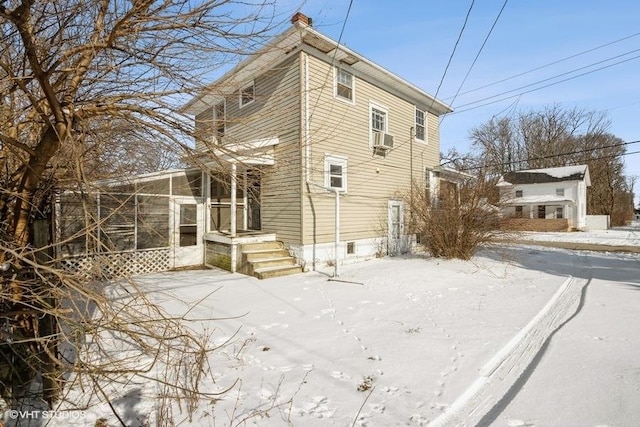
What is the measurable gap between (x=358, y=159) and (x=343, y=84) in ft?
8.25

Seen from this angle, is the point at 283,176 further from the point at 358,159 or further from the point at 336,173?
the point at 358,159

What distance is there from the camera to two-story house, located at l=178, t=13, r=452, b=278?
9094mm

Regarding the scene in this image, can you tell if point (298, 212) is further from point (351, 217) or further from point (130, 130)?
point (130, 130)

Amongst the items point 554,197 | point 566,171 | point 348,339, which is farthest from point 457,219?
point 566,171

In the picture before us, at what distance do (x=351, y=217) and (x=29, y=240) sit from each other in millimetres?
8579

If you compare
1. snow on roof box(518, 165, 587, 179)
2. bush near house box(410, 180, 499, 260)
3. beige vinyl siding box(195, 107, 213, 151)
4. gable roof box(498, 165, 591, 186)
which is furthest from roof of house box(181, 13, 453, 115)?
snow on roof box(518, 165, 587, 179)

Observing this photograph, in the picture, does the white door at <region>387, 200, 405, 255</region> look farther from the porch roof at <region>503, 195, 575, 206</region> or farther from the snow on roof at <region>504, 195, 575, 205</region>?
the snow on roof at <region>504, 195, 575, 205</region>

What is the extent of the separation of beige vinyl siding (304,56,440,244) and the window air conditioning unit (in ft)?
1.12

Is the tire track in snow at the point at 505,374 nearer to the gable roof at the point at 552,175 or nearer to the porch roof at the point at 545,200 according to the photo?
the porch roof at the point at 545,200

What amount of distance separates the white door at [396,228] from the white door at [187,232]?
22.5 feet

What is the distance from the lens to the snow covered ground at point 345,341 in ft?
9.34

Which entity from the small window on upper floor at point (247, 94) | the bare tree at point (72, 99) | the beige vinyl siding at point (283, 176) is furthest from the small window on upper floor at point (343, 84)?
the bare tree at point (72, 99)

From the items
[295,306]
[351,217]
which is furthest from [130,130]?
[351,217]

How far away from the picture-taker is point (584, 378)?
10.7 feet
